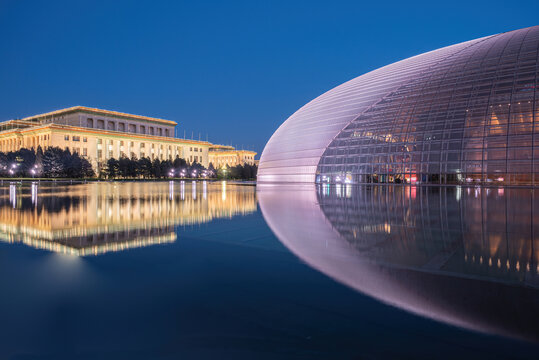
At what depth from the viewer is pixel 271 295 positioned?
522 centimetres

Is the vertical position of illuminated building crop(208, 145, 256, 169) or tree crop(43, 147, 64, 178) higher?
illuminated building crop(208, 145, 256, 169)

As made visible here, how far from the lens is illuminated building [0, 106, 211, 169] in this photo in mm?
101000

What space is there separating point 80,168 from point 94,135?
94.3ft

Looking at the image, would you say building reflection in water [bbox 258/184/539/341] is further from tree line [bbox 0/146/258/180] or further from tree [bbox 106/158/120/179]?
tree [bbox 106/158/120/179]

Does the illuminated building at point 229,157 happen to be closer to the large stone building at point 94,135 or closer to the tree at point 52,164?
the large stone building at point 94,135

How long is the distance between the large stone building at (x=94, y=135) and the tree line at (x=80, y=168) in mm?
6541

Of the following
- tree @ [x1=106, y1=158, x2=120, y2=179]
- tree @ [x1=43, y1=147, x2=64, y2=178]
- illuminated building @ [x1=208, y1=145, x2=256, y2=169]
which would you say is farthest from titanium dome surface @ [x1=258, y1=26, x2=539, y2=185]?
illuminated building @ [x1=208, y1=145, x2=256, y2=169]

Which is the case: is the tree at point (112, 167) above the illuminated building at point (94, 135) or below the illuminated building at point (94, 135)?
below

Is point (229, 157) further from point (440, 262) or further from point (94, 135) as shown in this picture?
point (440, 262)

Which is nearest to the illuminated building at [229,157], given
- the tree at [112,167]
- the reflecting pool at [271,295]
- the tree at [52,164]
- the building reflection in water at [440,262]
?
the tree at [112,167]

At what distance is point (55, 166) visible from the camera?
77.8 m

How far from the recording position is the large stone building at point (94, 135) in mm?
101000

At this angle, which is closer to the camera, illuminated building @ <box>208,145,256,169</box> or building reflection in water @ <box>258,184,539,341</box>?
building reflection in water @ <box>258,184,539,341</box>

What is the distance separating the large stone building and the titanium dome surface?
70.7 meters
